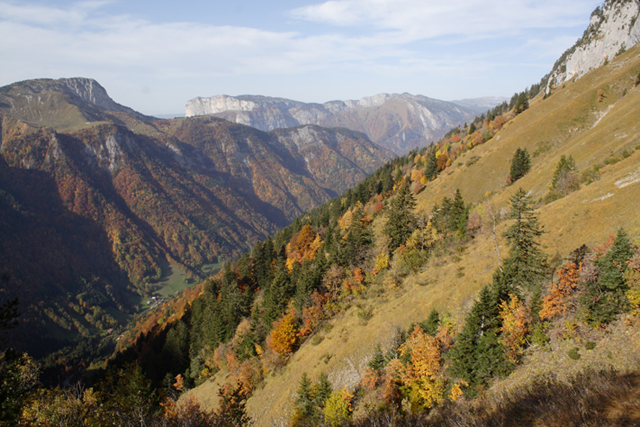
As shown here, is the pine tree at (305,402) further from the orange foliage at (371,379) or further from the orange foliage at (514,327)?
the orange foliage at (514,327)

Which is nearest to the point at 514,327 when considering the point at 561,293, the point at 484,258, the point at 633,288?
the point at 561,293

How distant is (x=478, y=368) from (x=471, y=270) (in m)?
17.0

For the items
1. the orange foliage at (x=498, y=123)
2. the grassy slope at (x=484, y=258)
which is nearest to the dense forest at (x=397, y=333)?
the grassy slope at (x=484, y=258)

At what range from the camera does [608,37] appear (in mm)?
131125

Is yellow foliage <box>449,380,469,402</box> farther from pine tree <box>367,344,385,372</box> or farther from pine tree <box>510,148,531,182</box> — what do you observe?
pine tree <box>510,148,531,182</box>

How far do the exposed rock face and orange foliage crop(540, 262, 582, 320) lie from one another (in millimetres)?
135517

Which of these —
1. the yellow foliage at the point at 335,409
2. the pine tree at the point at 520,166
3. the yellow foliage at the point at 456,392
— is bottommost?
the yellow foliage at the point at 335,409

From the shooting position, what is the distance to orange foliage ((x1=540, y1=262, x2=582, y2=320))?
26.0 m

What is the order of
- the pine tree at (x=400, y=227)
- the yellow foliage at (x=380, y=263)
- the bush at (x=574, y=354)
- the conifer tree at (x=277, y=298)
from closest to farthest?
the bush at (x=574, y=354)
the yellow foliage at (x=380, y=263)
the conifer tree at (x=277, y=298)
the pine tree at (x=400, y=227)

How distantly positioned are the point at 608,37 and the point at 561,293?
169978 mm

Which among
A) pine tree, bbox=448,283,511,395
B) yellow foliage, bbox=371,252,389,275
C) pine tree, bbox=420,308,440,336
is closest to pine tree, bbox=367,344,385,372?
pine tree, bbox=420,308,440,336

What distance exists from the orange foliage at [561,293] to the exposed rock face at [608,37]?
136m

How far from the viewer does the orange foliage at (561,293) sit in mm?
26036

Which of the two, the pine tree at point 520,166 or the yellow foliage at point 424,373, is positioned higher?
the pine tree at point 520,166
